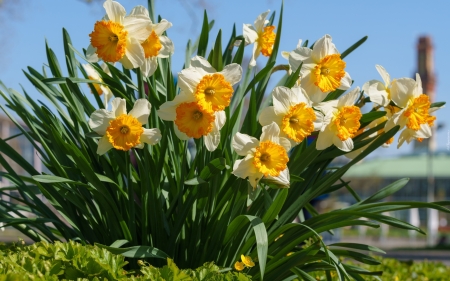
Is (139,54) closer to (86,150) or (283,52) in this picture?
(86,150)

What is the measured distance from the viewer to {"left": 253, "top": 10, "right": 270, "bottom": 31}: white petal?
2.46m

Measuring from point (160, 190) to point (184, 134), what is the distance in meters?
0.26

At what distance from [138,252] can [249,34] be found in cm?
92

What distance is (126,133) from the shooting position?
6.64 ft

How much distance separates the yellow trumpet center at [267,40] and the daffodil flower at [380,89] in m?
0.41

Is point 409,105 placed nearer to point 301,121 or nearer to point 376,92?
point 376,92

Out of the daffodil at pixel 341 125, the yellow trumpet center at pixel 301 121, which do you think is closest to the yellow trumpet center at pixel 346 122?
the daffodil at pixel 341 125

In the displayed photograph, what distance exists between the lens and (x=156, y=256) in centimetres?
204

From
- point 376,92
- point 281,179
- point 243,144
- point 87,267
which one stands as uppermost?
point 376,92

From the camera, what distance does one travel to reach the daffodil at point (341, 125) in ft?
6.88

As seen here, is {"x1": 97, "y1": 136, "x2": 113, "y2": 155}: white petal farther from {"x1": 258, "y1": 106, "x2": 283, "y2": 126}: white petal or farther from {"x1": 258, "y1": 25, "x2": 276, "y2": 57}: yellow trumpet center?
{"x1": 258, "y1": 25, "x2": 276, "y2": 57}: yellow trumpet center

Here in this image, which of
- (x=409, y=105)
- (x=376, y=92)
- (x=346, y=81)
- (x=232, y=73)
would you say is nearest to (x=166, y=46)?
(x=232, y=73)

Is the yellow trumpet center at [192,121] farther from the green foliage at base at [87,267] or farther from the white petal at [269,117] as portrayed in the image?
the green foliage at base at [87,267]

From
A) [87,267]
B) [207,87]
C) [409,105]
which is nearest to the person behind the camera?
[87,267]
